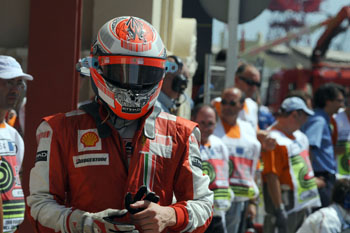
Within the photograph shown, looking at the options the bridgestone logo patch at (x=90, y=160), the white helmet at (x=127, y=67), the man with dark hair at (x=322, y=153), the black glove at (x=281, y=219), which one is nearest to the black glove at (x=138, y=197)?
the bridgestone logo patch at (x=90, y=160)

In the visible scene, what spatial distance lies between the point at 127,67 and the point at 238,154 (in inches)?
145

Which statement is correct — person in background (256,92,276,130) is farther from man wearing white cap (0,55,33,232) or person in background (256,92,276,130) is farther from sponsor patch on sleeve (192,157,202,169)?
sponsor patch on sleeve (192,157,202,169)

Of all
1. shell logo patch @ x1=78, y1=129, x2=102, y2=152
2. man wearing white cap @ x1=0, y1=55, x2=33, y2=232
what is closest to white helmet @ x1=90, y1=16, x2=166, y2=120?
shell logo patch @ x1=78, y1=129, x2=102, y2=152

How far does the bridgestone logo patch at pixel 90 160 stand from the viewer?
3.15 metres

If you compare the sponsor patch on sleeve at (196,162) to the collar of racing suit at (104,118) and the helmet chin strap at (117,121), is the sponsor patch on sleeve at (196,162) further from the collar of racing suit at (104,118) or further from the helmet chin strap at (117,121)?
the helmet chin strap at (117,121)

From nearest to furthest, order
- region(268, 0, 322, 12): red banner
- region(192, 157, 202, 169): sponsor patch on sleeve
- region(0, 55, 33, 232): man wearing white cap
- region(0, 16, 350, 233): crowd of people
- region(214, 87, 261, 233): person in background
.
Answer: region(0, 16, 350, 233): crowd of people → region(192, 157, 202, 169): sponsor patch on sleeve → region(0, 55, 33, 232): man wearing white cap → region(214, 87, 261, 233): person in background → region(268, 0, 322, 12): red banner

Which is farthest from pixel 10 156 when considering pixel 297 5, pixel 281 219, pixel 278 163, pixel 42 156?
pixel 297 5

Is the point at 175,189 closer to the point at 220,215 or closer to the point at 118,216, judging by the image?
the point at 118,216

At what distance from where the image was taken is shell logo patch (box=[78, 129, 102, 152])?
3.17 metres

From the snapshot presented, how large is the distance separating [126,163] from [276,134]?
457cm

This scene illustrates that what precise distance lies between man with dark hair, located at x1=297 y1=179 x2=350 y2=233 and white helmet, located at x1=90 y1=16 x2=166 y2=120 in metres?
3.06

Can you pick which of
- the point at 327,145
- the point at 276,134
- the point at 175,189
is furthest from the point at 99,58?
the point at 327,145

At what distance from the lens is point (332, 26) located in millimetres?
26297

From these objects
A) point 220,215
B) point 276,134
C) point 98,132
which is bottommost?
point 220,215
